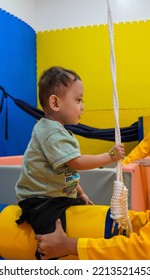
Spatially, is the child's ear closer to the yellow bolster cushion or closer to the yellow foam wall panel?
the yellow bolster cushion

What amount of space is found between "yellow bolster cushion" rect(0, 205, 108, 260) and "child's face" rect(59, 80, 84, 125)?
24cm

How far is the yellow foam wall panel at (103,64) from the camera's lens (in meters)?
2.83

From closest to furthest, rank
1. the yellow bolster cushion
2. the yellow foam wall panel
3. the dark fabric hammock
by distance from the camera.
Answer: the yellow bolster cushion
the dark fabric hammock
the yellow foam wall panel

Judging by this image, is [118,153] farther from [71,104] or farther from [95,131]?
[95,131]

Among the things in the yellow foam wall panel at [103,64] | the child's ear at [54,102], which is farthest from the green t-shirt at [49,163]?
the yellow foam wall panel at [103,64]

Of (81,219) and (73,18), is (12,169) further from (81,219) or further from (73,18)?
(73,18)

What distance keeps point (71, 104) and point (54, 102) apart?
47mm

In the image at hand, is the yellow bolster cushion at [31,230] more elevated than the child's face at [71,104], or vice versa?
the child's face at [71,104]

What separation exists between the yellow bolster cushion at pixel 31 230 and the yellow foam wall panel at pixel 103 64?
6.86 feet

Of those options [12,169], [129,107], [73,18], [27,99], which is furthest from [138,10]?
[12,169]

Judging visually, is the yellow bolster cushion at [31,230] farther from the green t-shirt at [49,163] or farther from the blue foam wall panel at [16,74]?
the blue foam wall panel at [16,74]

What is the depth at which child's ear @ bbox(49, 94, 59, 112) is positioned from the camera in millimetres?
836

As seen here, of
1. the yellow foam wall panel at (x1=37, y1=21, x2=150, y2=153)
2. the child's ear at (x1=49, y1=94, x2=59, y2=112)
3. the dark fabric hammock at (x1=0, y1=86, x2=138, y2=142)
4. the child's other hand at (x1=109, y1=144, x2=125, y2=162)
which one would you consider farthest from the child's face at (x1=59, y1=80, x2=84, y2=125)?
the yellow foam wall panel at (x1=37, y1=21, x2=150, y2=153)
